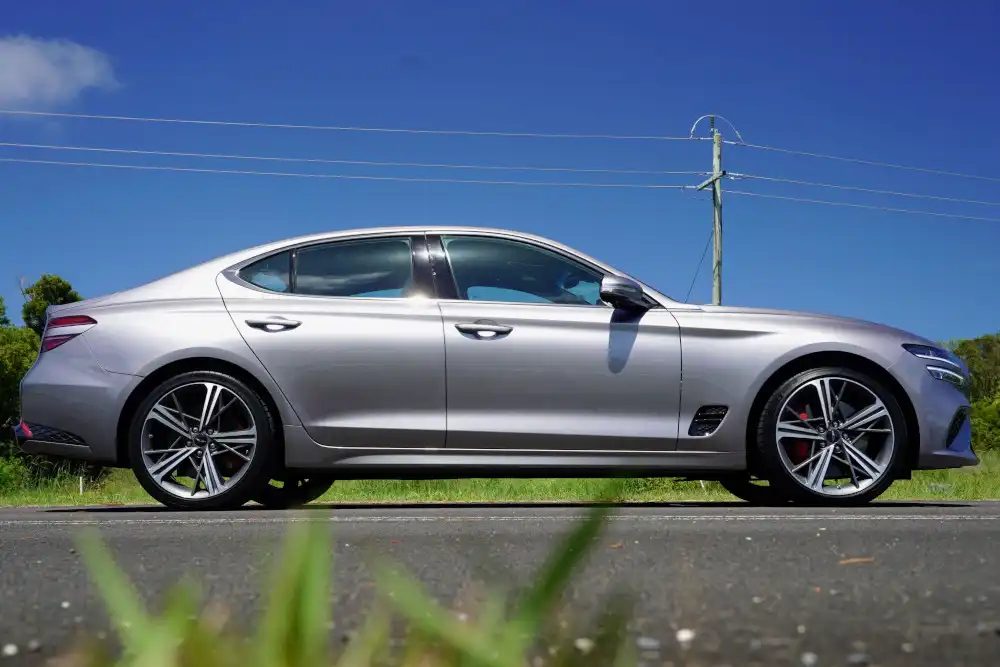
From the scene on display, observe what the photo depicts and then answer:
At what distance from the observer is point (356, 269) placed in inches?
251

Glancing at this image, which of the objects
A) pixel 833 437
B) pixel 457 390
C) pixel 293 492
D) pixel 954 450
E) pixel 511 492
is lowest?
pixel 511 492

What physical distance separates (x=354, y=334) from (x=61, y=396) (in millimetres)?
1664

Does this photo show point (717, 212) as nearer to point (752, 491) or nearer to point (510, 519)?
point (752, 491)

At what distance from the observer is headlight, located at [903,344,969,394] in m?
6.34

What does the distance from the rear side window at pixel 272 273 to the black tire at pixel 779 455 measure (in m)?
2.81

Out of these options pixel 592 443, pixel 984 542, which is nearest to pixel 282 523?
pixel 592 443

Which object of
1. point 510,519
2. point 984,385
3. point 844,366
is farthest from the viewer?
point 984,385

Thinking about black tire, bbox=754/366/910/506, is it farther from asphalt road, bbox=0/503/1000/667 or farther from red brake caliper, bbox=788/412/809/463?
asphalt road, bbox=0/503/1000/667

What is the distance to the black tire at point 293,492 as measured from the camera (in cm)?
676

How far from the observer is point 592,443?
6078 millimetres

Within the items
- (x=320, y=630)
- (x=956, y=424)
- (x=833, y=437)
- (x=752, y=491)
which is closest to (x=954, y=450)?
(x=956, y=424)

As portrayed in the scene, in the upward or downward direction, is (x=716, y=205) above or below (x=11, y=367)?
above

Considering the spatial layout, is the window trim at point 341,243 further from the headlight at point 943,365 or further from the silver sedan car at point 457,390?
the headlight at point 943,365

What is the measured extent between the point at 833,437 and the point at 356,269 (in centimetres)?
286
